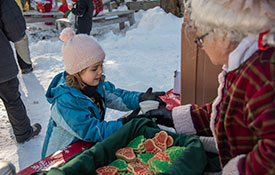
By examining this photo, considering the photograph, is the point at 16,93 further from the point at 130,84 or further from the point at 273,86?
the point at 273,86

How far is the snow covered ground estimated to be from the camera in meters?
2.95

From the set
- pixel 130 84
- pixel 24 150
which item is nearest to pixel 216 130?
pixel 24 150

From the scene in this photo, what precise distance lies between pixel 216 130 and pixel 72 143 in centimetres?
110

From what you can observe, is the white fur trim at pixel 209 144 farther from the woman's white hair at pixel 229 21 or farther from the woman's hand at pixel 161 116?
the woman's white hair at pixel 229 21

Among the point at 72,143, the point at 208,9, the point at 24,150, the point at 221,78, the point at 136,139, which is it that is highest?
the point at 208,9

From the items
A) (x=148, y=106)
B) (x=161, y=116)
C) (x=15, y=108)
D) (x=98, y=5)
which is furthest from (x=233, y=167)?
(x=98, y=5)

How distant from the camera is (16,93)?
104 inches

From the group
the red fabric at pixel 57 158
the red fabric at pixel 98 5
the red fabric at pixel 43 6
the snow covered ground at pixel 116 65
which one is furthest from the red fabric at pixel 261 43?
the red fabric at pixel 43 6

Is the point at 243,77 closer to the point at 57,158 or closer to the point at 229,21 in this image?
the point at 229,21

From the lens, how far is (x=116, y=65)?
17.0 feet

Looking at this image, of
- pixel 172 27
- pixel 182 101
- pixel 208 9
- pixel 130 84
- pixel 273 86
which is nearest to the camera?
pixel 273 86

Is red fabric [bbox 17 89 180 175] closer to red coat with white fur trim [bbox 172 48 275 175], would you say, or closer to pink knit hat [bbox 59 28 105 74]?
pink knit hat [bbox 59 28 105 74]

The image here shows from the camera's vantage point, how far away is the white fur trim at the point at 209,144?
4.79 feet

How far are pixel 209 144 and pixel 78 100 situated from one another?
853 mm
